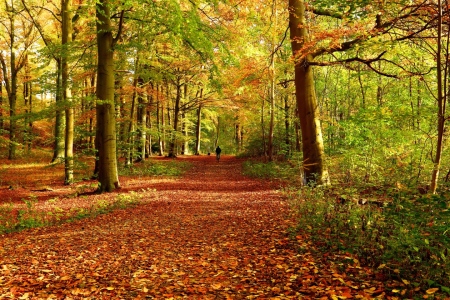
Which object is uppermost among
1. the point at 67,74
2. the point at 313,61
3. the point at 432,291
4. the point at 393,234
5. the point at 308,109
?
the point at 67,74

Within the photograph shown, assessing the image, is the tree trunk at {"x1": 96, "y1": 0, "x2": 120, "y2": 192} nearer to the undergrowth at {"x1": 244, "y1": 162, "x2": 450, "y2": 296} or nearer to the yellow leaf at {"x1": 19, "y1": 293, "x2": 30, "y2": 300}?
the undergrowth at {"x1": 244, "y1": 162, "x2": 450, "y2": 296}

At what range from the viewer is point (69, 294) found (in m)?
3.79

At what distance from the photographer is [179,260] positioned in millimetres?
4980

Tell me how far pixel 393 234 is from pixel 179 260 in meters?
3.33

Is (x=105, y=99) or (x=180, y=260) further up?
(x=105, y=99)

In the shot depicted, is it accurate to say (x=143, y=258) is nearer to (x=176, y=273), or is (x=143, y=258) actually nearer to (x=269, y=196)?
(x=176, y=273)

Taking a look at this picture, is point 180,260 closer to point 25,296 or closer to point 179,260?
point 179,260

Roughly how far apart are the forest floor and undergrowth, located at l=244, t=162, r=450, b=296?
28 centimetres

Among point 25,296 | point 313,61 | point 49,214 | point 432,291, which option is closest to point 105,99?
point 49,214

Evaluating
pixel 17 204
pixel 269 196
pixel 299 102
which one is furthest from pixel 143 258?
pixel 17 204

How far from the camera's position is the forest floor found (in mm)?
3783

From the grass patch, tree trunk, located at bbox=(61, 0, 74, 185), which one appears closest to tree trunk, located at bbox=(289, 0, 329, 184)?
the grass patch

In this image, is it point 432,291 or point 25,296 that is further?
point 25,296

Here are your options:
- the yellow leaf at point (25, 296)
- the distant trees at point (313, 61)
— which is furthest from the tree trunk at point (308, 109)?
the yellow leaf at point (25, 296)
